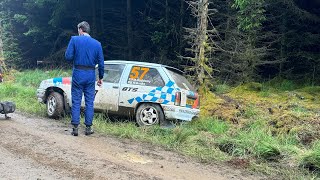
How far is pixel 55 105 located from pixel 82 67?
2.27 meters

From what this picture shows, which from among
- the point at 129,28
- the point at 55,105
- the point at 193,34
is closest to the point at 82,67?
the point at 55,105

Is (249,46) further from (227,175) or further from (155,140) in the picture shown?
(227,175)

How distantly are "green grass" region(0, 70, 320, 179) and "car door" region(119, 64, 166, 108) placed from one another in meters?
0.57

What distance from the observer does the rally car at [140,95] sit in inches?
327

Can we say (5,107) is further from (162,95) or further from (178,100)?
(178,100)

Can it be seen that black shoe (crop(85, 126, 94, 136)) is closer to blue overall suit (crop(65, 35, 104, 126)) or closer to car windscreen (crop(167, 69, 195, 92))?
blue overall suit (crop(65, 35, 104, 126))

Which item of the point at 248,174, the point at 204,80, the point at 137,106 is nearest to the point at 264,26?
the point at 204,80

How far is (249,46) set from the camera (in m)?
15.6

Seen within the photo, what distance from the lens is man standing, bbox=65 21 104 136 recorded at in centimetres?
703

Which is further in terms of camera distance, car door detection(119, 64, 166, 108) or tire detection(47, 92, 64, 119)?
tire detection(47, 92, 64, 119)

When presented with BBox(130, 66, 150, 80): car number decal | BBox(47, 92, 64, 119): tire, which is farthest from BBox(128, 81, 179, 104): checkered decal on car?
BBox(47, 92, 64, 119): tire

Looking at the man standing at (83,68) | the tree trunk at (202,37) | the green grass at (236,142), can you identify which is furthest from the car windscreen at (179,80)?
the tree trunk at (202,37)

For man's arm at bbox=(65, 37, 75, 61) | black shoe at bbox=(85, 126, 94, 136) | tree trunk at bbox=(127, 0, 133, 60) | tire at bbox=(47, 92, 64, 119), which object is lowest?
black shoe at bbox=(85, 126, 94, 136)

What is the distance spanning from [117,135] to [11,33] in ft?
84.1
